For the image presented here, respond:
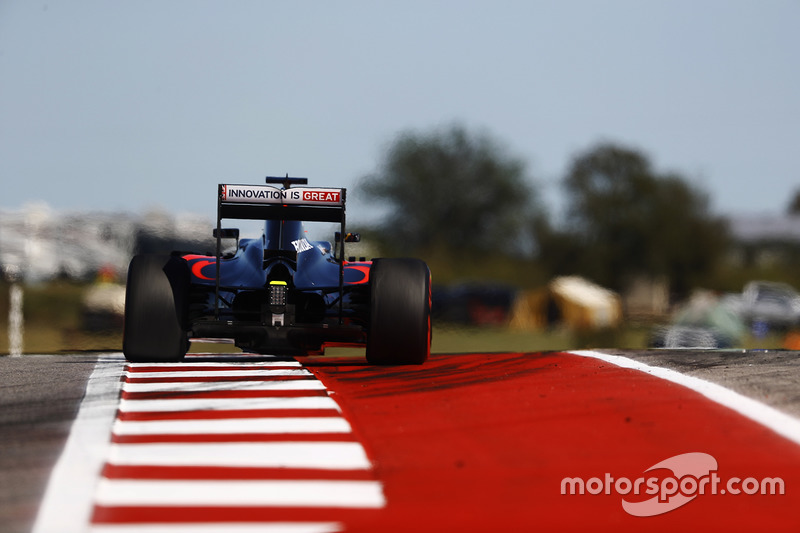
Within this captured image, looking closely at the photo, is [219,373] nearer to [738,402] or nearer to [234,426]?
[234,426]

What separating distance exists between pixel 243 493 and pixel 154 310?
5.74m

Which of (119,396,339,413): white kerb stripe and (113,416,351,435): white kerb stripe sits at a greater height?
(119,396,339,413): white kerb stripe

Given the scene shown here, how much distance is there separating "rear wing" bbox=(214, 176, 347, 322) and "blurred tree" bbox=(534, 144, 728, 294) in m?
34.8

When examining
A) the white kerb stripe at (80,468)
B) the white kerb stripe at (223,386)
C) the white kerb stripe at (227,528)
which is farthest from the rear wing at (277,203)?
the white kerb stripe at (227,528)

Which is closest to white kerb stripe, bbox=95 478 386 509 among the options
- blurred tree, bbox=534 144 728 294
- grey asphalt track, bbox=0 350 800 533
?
grey asphalt track, bbox=0 350 800 533

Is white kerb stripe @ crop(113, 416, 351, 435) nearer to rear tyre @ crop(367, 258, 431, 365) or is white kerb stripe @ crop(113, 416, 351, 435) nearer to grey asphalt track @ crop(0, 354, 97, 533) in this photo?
grey asphalt track @ crop(0, 354, 97, 533)

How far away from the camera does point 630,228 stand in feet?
175

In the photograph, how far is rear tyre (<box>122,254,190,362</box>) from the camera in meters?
10.9

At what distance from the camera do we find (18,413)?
741 centimetres

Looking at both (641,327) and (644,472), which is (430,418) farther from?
(641,327)

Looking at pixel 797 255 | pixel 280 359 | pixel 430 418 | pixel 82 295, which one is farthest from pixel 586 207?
pixel 430 418

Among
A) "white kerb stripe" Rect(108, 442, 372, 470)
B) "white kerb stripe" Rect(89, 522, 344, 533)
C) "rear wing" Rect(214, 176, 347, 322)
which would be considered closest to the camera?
"white kerb stripe" Rect(89, 522, 344, 533)

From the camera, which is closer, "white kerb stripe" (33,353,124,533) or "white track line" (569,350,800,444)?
"white kerb stripe" (33,353,124,533)

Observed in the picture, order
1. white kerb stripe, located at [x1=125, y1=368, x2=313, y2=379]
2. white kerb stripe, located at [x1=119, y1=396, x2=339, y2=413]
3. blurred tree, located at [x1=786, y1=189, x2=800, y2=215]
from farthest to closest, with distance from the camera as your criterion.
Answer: blurred tree, located at [x1=786, y1=189, x2=800, y2=215] < white kerb stripe, located at [x1=125, y1=368, x2=313, y2=379] < white kerb stripe, located at [x1=119, y1=396, x2=339, y2=413]
